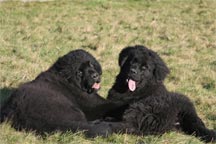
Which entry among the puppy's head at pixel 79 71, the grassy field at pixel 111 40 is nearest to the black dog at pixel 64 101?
the puppy's head at pixel 79 71

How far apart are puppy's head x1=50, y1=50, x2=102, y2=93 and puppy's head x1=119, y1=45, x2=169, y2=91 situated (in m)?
0.49

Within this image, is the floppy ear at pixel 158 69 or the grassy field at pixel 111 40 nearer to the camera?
the floppy ear at pixel 158 69

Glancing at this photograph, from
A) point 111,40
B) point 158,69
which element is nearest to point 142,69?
point 158,69

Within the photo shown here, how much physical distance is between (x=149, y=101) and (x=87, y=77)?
100cm

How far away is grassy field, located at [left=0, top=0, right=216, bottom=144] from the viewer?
8000mm

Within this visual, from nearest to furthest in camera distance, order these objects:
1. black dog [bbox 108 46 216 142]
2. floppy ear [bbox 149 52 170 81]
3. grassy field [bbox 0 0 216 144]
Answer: black dog [bbox 108 46 216 142] < floppy ear [bbox 149 52 170 81] < grassy field [bbox 0 0 216 144]

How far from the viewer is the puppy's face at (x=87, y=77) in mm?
7062

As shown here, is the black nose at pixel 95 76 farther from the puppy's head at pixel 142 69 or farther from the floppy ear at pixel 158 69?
the floppy ear at pixel 158 69

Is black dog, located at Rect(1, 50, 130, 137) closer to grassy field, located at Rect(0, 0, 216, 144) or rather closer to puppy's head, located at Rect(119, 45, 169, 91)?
grassy field, located at Rect(0, 0, 216, 144)

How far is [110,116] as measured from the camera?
22.9ft

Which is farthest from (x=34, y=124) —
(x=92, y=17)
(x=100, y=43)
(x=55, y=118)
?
(x=92, y=17)

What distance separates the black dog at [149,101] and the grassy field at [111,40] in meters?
0.20

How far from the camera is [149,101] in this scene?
6.72 m

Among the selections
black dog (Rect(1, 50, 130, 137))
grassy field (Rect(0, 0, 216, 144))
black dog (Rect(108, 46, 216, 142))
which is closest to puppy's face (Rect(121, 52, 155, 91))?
black dog (Rect(108, 46, 216, 142))
